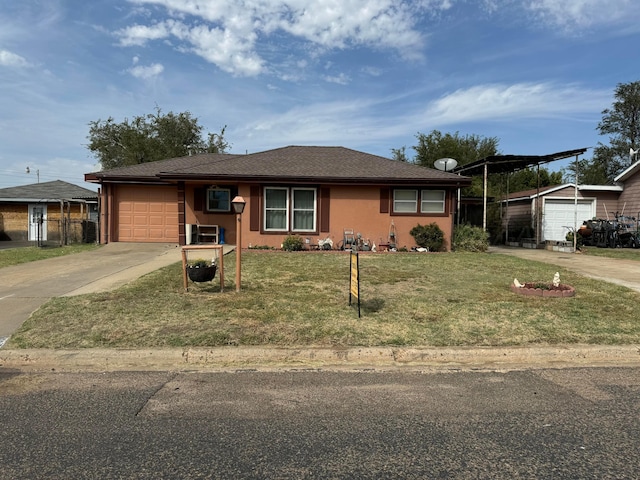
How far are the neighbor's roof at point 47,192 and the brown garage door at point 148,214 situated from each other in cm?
791

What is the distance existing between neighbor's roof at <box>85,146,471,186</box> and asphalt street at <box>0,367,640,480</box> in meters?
11.3

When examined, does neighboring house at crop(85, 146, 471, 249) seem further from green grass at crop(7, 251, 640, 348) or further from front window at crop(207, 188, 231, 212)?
green grass at crop(7, 251, 640, 348)

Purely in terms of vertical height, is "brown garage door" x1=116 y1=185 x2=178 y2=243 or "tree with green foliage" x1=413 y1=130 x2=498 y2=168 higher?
"tree with green foliage" x1=413 y1=130 x2=498 y2=168

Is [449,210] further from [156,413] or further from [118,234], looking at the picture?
[156,413]

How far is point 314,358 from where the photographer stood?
518 centimetres

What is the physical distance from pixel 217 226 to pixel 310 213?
11.5ft

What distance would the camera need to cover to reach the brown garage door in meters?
18.1

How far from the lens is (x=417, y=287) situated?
8680 mm

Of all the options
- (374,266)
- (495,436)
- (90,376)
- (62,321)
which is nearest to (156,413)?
(90,376)

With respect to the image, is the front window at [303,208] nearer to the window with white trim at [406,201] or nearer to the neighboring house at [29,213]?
the window with white trim at [406,201]

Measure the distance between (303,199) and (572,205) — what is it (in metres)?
14.2

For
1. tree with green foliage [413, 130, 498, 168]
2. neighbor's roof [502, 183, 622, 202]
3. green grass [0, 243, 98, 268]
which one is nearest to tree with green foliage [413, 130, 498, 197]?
tree with green foliage [413, 130, 498, 168]

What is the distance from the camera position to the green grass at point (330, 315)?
5617 mm

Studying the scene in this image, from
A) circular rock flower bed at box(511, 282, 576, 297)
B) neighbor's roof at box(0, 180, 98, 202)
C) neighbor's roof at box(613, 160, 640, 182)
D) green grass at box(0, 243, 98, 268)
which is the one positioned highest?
neighbor's roof at box(613, 160, 640, 182)
